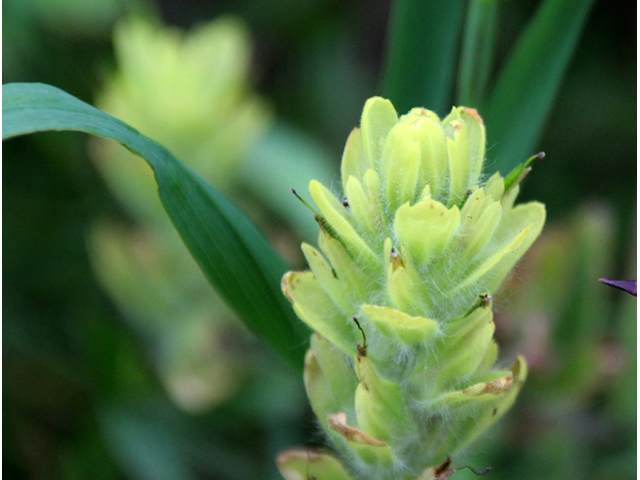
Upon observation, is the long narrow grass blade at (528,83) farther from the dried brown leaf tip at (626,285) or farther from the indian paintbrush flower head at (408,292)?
the dried brown leaf tip at (626,285)

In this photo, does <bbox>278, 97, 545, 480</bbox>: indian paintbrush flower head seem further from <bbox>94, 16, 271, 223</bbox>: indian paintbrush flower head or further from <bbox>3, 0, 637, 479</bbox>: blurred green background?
<bbox>94, 16, 271, 223</bbox>: indian paintbrush flower head

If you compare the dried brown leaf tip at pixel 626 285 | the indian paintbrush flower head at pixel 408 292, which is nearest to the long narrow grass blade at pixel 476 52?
the indian paintbrush flower head at pixel 408 292

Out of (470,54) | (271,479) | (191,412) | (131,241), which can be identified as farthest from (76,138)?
(470,54)

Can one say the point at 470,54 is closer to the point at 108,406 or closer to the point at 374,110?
the point at 374,110

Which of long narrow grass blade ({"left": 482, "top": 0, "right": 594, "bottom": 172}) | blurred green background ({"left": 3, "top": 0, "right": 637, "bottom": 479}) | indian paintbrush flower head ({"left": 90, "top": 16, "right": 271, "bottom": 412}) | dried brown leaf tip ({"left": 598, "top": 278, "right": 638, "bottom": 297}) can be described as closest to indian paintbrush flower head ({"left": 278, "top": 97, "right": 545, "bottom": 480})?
dried brown leaf tip ({"left": 598, "top": 278, "right": 638, "bottom": 297})

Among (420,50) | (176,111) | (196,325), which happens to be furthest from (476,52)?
(196,325)

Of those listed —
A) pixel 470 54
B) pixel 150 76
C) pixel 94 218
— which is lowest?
pixel 94 218
